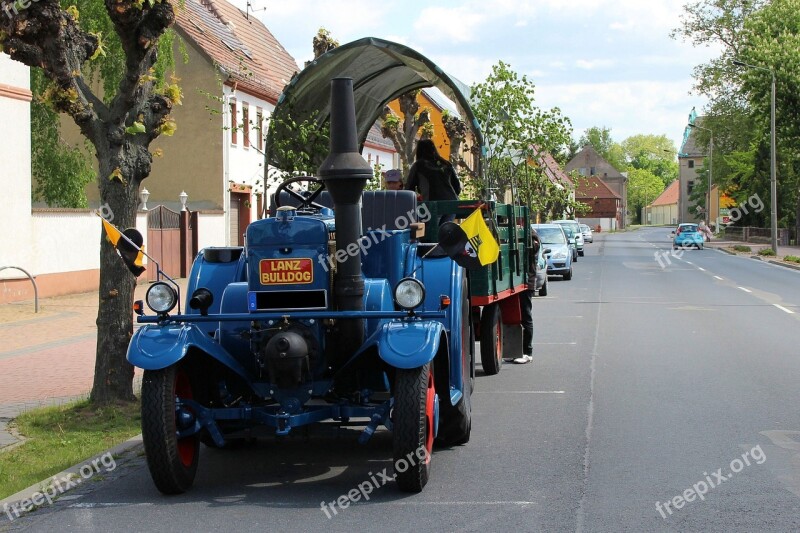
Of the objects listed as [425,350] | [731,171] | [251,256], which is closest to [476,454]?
[425,350]

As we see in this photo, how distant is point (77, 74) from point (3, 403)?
3123 millimetres

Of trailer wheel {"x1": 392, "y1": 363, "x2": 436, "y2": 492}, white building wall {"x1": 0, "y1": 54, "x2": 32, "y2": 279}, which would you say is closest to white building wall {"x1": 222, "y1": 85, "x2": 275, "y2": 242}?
white building wall {"x1": 0, "y1": 54, "x2": 32, "y2": 279}

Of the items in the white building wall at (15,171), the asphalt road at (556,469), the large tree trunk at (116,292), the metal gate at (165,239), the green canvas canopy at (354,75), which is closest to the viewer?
the asphalt road at (556,469)

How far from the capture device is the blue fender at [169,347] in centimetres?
659

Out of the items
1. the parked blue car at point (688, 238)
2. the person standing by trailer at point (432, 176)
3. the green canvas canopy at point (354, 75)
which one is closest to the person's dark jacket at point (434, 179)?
the person standing by trailer at point (432, 176)

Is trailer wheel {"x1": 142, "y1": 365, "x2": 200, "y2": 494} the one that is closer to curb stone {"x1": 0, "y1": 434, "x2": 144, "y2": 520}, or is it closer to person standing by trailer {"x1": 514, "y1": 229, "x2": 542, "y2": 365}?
curb stone {"x1": 0, "y1": 434, "x2": 144, "y2": 520}

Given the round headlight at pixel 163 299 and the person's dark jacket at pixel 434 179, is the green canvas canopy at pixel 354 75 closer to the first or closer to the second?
the person's dark jacket at pixel 434 179

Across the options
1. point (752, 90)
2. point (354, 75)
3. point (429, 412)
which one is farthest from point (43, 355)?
point (752, 90)

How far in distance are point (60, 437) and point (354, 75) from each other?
5.06 meters

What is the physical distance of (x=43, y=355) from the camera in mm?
14070

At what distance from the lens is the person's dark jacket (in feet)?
37.0

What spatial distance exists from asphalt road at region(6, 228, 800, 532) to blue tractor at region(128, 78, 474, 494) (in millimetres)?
292

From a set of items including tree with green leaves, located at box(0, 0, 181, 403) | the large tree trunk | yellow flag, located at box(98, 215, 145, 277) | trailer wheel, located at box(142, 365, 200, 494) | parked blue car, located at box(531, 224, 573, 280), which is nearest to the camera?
trailer wheel, located at box(142, 365, 200, 494)

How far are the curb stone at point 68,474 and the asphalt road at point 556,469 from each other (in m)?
0.16
